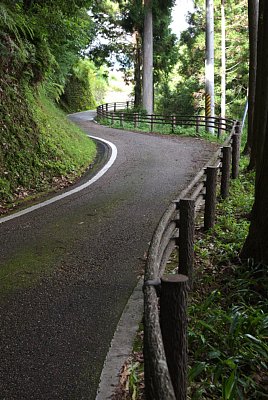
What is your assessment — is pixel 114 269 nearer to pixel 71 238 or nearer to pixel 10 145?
pixel 71 238

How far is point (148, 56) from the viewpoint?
29234 millimetres

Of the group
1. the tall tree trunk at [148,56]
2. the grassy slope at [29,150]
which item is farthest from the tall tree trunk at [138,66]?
the grassy slope at [29,150]

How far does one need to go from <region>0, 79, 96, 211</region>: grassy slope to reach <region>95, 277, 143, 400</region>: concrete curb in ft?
15.5

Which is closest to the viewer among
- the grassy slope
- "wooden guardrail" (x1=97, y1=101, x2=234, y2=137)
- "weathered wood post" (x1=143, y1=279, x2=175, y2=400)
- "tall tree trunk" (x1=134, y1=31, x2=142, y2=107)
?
"weathered wood post" (x1=143, y1=279, x2=175, y2=400)

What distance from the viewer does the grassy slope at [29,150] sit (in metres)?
9.48

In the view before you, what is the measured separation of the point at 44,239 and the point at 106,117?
26679mm

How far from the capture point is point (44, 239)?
6.62 m

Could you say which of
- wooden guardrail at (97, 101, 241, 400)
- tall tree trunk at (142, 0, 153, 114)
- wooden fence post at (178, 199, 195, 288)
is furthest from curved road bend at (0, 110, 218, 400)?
tall tree trunk at (142, 0, 153, 114)

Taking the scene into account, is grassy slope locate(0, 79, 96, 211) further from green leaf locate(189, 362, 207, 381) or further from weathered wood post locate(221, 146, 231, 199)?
green leaf locate(189, 362, 207, 381)

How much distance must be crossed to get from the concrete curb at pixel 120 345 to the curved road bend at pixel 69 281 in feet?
0.21

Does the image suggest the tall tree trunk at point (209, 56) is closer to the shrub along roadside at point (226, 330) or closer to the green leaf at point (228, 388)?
the shrub along roadside at point (226, 330)

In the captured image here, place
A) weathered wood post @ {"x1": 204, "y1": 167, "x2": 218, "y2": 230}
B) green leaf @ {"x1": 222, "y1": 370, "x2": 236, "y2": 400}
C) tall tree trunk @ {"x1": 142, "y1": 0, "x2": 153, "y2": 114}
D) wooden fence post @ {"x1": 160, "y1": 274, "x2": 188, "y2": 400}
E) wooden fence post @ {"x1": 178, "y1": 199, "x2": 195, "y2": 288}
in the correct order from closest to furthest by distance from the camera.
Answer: wooden fence post @ {"x1": 160, "y1": 274, "x2": 188, "y2": 400}
green leaf @ {"x1": 222, "y1": 370, "x2": 236, "y2": 400}
wooden fence post @ {"x1": 178, "y1": 199, "x2": 195, "y2": 288}
weathered wood post @ {"x1": 204, "y1": 167, "x2": 218, "y2": 230}
tall tree trunk @ {"x1": 142, "y1": 0, "x2": 153, "y2": 114}

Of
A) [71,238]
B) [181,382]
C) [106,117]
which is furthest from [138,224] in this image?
[106,117]

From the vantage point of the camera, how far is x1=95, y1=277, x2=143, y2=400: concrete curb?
3.34 m
